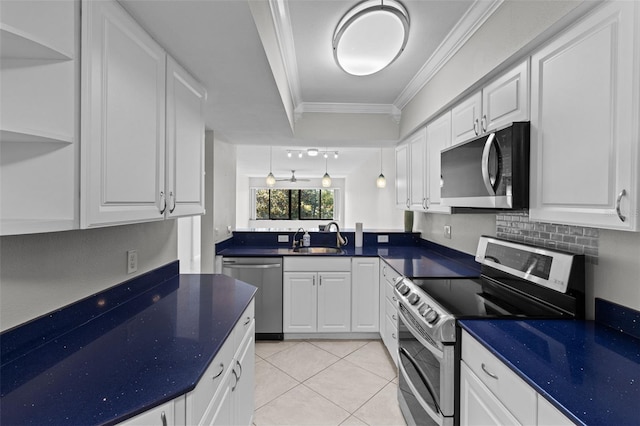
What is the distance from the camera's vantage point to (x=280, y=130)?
3.15 metres

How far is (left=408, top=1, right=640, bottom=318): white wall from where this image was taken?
1.26 meters

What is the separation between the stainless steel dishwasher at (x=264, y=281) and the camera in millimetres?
3250

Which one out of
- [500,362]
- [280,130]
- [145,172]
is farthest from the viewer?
[280,130]

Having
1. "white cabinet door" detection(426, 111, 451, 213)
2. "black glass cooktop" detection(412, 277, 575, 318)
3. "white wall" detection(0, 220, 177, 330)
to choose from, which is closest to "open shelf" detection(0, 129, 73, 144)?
"white wall" detection(0, 220, 177, 330)

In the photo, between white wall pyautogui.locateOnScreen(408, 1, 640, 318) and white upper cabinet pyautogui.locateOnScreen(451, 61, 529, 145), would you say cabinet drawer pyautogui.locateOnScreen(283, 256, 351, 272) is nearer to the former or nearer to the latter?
white wall pyautogui.locateOnScreen(408, 1, 640, 318)

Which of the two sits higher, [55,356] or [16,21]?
[16,21]

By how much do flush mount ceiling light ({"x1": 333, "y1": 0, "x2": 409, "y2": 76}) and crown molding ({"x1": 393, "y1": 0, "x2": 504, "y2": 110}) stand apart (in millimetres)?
585

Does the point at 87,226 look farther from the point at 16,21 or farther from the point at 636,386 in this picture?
the point at 636,386

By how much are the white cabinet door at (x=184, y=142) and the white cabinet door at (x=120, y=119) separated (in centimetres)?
8

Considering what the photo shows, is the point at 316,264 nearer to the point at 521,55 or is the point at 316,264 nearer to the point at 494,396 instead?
the point at 494,396

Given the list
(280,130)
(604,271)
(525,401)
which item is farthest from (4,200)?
(280,130)

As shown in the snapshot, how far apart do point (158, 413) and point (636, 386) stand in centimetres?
138

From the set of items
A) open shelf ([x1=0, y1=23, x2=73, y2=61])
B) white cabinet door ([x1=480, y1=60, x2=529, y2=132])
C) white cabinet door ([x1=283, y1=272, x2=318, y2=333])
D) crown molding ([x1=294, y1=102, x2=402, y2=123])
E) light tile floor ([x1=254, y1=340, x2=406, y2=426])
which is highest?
crown molding ([x1=294, y1=102, x2=402, y2=123])

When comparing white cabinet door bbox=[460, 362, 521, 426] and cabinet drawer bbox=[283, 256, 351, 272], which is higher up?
cabinet drawer bbox=[283, 256, 351, 272]
